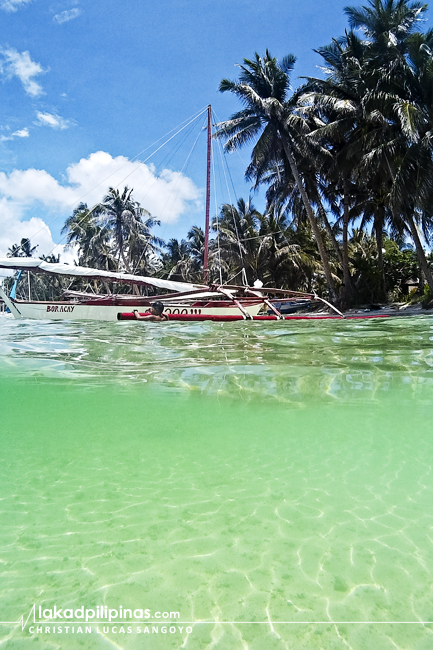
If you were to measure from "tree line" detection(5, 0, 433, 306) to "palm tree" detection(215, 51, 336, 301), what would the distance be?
0.06 m

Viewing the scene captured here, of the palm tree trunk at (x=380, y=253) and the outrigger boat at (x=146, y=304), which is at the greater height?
the palm tree trunk at (x=380, y=253)

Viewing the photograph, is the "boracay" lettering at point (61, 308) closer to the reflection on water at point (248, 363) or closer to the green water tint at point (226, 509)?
the reflection on water at point (248, 363)

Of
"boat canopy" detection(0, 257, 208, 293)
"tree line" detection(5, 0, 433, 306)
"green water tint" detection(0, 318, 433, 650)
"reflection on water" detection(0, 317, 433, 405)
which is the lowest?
"green water tint" detection(0, 318, 433, 650)

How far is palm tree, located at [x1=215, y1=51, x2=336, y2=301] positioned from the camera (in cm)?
2276

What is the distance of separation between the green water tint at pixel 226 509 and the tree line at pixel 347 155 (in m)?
16.5

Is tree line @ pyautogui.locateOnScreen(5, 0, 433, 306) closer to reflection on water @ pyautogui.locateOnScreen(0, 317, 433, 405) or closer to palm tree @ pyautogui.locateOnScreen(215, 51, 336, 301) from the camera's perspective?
palm tree @ pyautogui.locateOnScreen(215, 51, 336, 301)

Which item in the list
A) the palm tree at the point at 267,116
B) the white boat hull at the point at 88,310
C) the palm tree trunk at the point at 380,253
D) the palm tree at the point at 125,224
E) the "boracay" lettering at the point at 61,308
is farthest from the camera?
the palm tree at the point at 125,224

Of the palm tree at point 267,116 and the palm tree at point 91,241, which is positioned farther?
the palm tree at point 91,241

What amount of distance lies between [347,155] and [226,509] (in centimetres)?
2287

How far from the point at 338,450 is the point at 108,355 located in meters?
4.97

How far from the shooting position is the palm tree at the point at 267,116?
22758mm

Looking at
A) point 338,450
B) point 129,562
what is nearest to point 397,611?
point 129,562

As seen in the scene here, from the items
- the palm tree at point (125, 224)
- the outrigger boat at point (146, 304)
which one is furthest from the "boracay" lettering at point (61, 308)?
the palm tree at point (125, 224)

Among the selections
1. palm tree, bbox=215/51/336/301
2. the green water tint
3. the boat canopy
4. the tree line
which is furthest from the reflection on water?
palm tree, bbox=215/51/336/301
